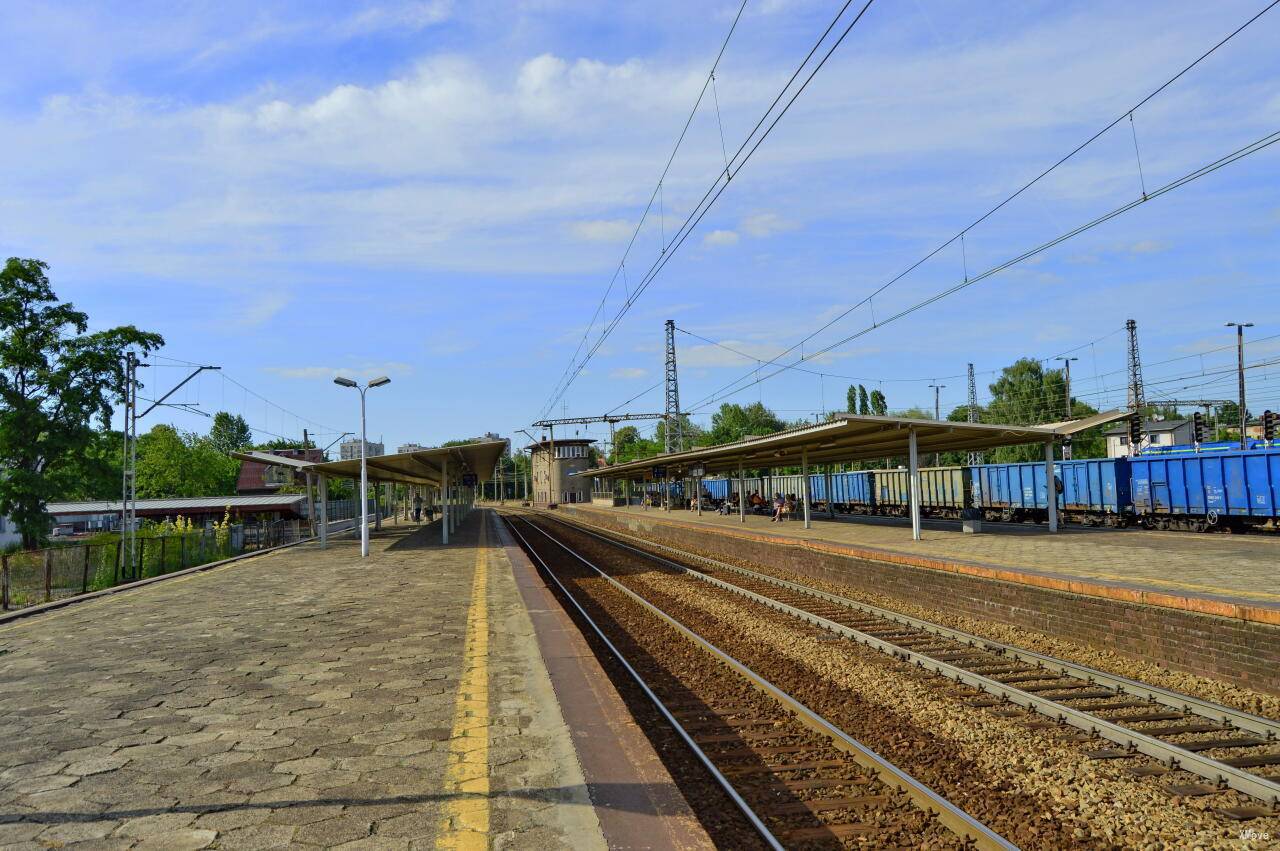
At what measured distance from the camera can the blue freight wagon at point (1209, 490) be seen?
1888cm

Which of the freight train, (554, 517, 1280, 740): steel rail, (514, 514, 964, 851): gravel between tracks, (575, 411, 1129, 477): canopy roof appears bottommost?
(514, 514, 964, 851): gravel between tracks

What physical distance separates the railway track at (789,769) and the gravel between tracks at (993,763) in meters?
0.28

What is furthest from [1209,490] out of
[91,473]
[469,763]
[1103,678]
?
[91,473]

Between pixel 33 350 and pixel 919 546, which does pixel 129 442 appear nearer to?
pixel 33 350

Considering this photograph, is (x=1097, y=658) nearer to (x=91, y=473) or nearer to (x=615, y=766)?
(x=615, y=766)

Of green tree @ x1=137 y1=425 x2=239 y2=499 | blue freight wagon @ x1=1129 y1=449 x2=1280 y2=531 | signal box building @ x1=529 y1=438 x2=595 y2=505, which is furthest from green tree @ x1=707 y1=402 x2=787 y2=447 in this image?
blue freight wagon @ x1=1129 y1=449 x2=1280 y2=531

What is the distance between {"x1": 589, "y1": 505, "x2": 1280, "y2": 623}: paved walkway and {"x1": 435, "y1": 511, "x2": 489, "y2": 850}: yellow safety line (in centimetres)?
716

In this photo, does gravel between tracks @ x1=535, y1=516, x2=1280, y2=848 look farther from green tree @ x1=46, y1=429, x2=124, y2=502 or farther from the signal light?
green tree @ x1=46, y1=429, x2=124, y2=502

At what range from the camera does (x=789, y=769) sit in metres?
5.92

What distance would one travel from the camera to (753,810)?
5203 millimetres

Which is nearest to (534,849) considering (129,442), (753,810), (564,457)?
(753,810)

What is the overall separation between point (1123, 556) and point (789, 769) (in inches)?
424

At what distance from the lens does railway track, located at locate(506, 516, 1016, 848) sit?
4.81 metres

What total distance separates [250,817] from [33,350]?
109ft
